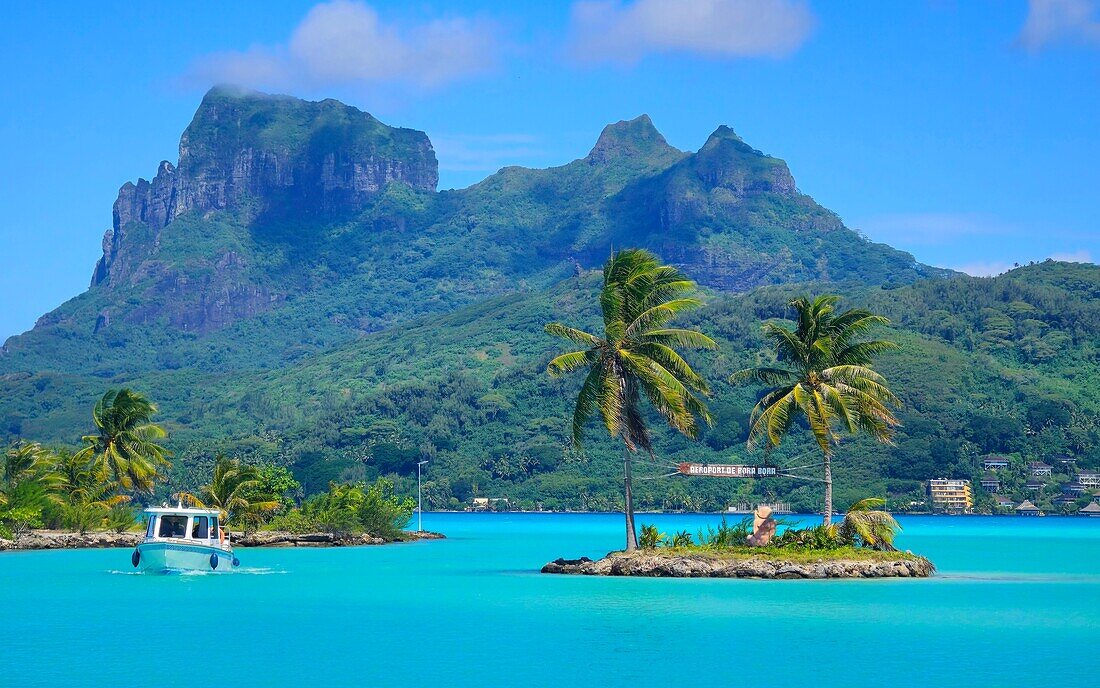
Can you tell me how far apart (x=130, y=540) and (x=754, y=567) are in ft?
163

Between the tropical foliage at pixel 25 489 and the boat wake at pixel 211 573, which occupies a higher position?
the tropical foliage at pixel 25 489

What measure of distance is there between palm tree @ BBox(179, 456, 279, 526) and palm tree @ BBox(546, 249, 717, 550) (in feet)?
132

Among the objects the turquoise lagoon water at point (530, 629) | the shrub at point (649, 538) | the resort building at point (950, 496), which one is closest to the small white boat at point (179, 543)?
the turquoise lagoon water at point (530, 629)

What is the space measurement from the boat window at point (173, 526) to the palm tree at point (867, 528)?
2859 cm

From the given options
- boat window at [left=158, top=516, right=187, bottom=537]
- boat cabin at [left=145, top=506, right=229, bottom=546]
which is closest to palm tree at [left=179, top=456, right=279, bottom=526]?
boat cabin at [left=145, top=506, right=229, bottom=546]

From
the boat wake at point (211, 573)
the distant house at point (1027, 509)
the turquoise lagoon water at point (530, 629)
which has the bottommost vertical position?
the turquoise lagoon water at point (530, 629)

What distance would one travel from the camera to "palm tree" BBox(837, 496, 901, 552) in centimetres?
5231

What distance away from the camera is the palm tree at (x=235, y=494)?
8856 cm

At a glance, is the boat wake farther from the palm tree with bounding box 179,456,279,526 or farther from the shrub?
the palm tree with bounding box 179,456,279,526

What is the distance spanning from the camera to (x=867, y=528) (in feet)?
172

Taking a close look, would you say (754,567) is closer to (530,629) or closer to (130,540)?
(530,629)

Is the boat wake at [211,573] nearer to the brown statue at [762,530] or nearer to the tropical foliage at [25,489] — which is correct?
the tropical foliage at [25,489]

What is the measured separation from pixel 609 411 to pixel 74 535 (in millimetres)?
44855

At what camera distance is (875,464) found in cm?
19375
